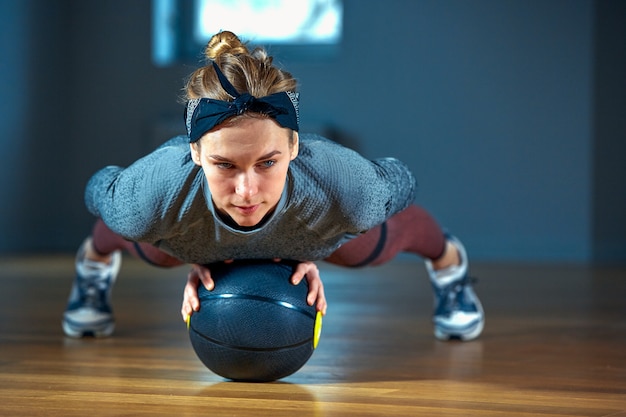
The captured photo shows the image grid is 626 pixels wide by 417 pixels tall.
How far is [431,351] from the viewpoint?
198 centimetres

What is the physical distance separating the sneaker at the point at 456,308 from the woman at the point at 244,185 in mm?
430

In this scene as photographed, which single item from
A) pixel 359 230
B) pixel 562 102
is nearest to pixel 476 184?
pixel 562 102

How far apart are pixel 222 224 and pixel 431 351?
68 centimetres

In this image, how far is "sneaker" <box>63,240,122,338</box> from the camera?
7.05 ft

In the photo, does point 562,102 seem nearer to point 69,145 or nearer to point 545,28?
point 545,28

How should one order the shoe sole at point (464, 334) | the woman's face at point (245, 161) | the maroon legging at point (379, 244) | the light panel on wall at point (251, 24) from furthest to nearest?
the light panel on wall at point (251, 24) → the shoe sole at point (464, 334) → the maroon legging at point (379, 244) → the woman's face at point (245, 161)

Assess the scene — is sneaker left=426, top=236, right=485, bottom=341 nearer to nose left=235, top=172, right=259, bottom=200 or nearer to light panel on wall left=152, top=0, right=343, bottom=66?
nose left=235, top=172, right=259, bottom=200

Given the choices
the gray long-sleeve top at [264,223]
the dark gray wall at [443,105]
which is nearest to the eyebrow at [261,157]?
the gray long-sleeve top at [264,223]

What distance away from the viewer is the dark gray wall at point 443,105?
5.27m

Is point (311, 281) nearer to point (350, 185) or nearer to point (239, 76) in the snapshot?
point (350, 185)

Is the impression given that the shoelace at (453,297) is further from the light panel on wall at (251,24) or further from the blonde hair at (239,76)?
the light panel on wall at (251,24)

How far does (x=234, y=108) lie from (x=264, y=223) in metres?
0.22

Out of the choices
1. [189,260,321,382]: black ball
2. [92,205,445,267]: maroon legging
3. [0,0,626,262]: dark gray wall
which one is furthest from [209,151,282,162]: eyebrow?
[0,0,626,262]: dark gray wall

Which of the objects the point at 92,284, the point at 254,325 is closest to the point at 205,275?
the point at 254,325
